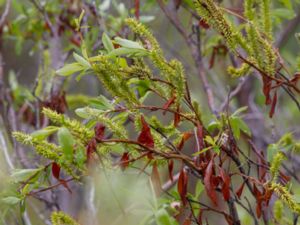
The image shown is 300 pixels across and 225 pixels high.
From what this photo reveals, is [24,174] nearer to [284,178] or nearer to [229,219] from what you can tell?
[229,219]

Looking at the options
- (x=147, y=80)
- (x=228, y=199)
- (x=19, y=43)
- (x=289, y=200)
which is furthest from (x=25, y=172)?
(x=19, y=43)

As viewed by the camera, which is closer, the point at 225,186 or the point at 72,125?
the point at 72,125

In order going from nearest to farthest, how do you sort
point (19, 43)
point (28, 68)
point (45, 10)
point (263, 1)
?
1. point (263, 1)
2. point (45, 10)
3. point (19, 43)
4. point (28, 68)

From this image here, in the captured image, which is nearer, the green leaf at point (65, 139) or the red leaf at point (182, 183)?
the green leaf at point (65, 139)

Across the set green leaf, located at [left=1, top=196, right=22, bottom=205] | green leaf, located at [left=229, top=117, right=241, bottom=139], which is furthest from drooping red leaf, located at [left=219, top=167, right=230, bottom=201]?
green leaf, located at [left=1, top=196, right=22, bottom=205]

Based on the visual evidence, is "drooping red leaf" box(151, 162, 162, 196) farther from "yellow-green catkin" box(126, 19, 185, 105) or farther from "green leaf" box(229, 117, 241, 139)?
"green leaf" box(229, 117, 241, 139)

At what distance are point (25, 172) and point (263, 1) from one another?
2.29 ft

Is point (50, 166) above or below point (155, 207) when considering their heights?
above

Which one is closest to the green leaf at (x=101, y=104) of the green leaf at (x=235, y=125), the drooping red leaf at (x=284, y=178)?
the green leaf at (x=235, y=125)

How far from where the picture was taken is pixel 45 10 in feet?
8.71

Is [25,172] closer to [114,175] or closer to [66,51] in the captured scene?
[114,175]

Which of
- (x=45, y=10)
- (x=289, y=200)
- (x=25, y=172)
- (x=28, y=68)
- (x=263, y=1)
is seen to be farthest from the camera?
(x=28, y=68)

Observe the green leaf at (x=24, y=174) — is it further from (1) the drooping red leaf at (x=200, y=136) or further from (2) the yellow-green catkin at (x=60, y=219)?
(1) the drooping red leaf at (x=200, y=136)

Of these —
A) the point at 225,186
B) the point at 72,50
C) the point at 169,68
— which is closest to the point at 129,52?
the point at 169,68
